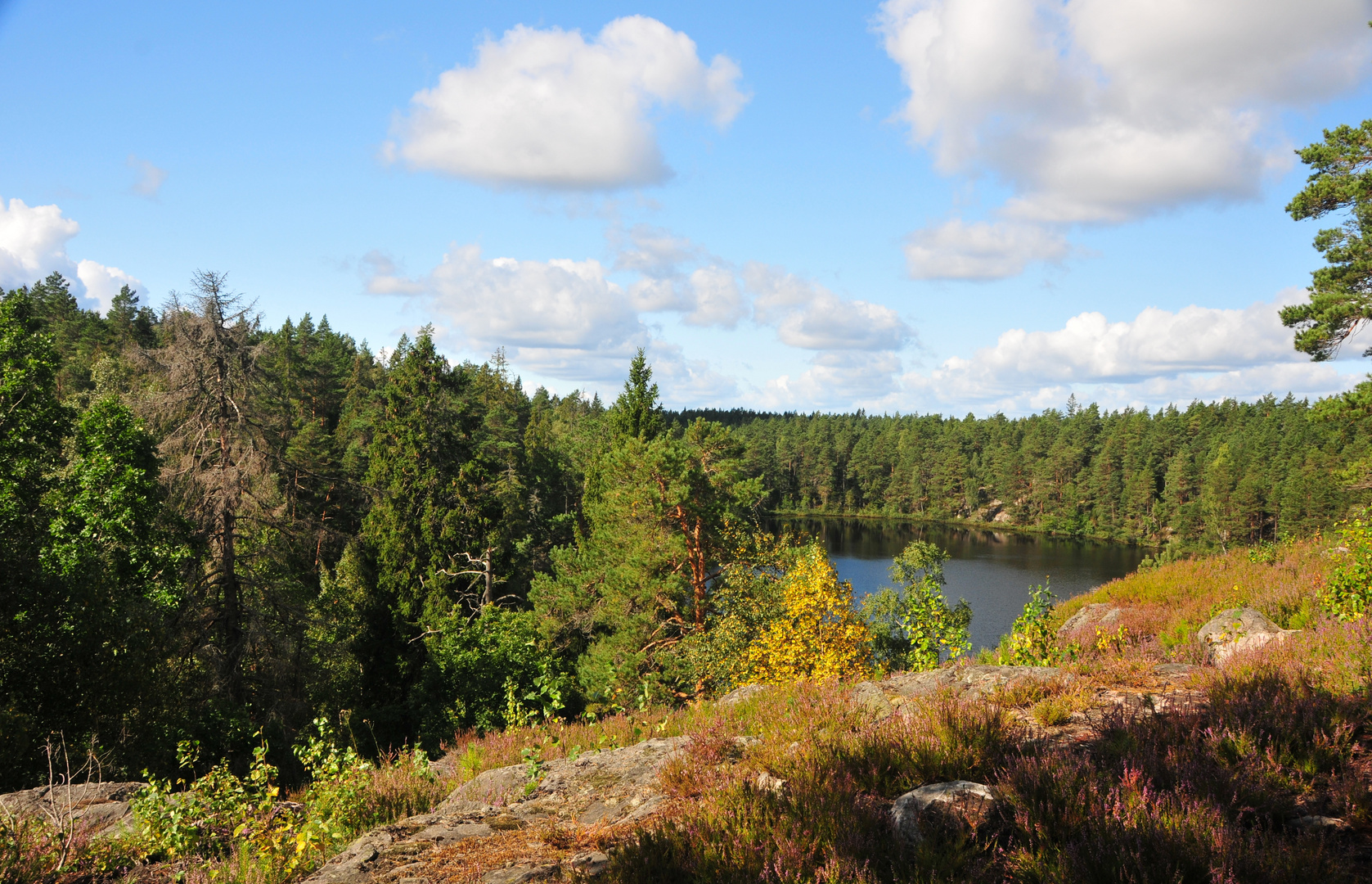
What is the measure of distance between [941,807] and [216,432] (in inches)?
697

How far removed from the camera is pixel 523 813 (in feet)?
16.1

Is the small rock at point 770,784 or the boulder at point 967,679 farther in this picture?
the boulder at point 967,679

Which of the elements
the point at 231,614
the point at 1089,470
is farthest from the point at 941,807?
the point at 1089,470

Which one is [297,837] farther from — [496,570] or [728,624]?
[496,570]

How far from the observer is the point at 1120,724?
440cm

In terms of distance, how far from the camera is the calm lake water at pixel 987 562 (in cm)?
5072

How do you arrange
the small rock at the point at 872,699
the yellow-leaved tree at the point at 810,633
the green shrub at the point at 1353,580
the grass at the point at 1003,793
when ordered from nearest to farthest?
the grass at the point at 1003,793
the small rock at the point at 872,699
the green shrub at the point at 1353,580
the yellow-leaved tree at the point at 810,633

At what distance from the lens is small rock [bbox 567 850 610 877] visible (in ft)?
11.6

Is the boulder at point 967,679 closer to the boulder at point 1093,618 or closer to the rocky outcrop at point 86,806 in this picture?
the boulder at point 1093,618

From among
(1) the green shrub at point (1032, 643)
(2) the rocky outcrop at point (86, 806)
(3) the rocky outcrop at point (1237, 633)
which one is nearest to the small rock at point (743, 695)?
(1) the green shrub at point (1032, 643)

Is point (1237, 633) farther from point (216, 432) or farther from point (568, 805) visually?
point (216, 432)

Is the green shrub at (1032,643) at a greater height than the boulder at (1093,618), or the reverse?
the green shrub at (1032,643)

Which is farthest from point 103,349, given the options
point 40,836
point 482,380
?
point 40,836

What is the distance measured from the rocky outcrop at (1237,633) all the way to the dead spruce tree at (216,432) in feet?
57.2
